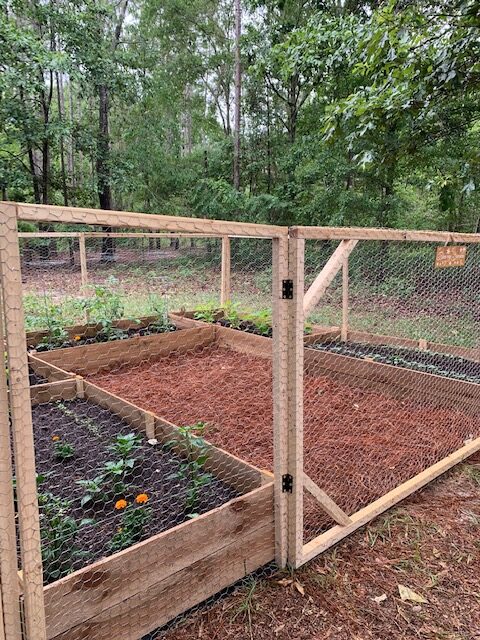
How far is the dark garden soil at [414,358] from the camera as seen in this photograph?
3.68m

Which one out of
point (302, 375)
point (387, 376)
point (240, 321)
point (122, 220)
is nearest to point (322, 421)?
point (387, 376)

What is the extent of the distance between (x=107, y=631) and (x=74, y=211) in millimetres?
1253

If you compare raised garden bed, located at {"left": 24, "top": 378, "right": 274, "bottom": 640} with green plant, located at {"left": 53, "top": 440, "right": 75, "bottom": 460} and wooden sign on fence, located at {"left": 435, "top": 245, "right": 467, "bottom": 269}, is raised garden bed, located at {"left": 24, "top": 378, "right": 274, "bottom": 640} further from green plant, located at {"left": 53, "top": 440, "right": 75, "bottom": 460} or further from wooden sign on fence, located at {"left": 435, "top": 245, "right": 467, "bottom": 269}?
wooden sign on fence, located at {"left": 435, "top": 245, "right": 467, "bottom": 269}

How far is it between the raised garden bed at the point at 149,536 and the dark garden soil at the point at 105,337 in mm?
1956

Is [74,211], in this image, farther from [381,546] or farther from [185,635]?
[381,546]

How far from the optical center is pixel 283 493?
175 centimetres

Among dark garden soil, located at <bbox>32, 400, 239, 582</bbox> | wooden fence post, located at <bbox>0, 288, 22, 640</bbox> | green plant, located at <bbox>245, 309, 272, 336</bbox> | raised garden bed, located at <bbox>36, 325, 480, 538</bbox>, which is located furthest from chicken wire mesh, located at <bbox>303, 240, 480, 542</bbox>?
wooden fence post, located at <bbox>0, 288, 22, 640</bbox>

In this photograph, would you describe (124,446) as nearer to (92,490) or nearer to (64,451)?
(92,490)

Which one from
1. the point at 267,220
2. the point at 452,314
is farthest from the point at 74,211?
the point at 267,220

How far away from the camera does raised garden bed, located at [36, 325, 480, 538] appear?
2.47 meters

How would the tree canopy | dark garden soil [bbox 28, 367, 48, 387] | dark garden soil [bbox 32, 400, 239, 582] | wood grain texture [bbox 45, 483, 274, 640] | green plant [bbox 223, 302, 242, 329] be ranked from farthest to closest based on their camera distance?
green plant [bbox 223, 302, 242, 329]
the tree canopy
dark garden soil [bbox 28, 367, 48, 387]
dark garden soil [bbox 32, 400, 239, 582]
wood grain texture [bbox 45, 483, 274, 640]

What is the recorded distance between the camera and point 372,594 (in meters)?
1.69

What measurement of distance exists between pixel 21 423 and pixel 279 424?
0.94 m

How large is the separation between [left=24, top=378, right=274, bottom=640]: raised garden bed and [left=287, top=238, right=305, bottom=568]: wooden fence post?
0.10 metres
